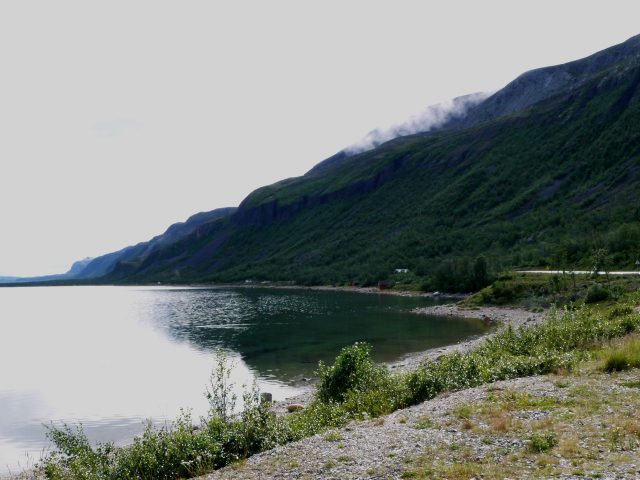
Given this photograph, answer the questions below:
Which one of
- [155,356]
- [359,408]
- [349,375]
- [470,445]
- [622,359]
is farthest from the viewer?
[155,356]

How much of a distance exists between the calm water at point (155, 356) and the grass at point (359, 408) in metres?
5.44

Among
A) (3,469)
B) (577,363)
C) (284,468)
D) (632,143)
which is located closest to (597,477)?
(284,468)

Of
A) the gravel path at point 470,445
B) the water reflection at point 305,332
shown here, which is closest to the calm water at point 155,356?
the water reflection at point 305,332

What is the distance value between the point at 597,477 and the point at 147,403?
116 feet

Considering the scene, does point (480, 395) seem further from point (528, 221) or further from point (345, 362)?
point (528, 221)

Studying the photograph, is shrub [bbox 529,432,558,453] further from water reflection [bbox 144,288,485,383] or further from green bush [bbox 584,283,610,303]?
green bush [bbox 584,283,610,303]

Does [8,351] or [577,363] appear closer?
[577,363]

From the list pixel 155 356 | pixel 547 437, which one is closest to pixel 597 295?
pixel 155 356

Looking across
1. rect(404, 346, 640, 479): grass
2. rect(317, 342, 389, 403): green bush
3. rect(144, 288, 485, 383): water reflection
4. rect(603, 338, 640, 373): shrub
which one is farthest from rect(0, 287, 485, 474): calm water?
rect(603, 338, 640, 373): shrub

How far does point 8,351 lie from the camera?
236 ft

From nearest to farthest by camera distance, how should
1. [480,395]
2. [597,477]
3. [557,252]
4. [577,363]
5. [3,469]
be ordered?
[597,477] → [480,395] → [577,363] → [3,469] → [557,252]

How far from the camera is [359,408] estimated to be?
2441 cm

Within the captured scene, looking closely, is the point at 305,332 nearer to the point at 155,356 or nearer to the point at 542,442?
the point at 155,356

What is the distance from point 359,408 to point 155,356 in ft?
147
